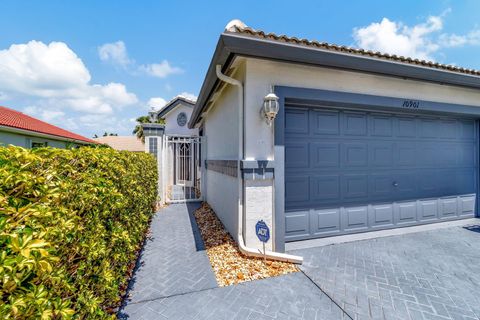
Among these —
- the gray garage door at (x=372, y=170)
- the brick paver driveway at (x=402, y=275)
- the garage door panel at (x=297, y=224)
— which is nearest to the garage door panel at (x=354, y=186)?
the gray garage door at (x=372, y=170)

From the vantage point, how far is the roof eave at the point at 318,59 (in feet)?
11.7

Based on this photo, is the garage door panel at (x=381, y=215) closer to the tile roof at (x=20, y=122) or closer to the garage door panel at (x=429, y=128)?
the garage door panel at (x=429, y=128)

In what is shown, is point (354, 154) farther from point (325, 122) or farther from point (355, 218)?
point (355, 218)

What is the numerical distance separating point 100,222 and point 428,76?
723 centimetres

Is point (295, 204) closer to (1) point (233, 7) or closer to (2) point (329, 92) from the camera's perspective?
(2) point (329, 92)

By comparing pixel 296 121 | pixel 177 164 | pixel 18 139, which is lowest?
pixel 177 164

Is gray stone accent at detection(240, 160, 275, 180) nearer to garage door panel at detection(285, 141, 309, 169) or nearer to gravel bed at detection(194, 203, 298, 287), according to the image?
garage door panel at detection(285, 141, 309, 169)

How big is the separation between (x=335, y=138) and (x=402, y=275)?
3.10m

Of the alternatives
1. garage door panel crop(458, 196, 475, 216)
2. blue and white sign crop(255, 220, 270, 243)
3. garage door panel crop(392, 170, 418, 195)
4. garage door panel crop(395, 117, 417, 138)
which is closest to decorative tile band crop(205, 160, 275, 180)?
blue and white sign crop(255, 220, 270, 243)

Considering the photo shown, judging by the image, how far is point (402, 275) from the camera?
3.69 meters

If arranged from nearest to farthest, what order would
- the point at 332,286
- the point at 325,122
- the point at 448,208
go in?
the point at 332,286, the point at 325,122, the point at 448,208

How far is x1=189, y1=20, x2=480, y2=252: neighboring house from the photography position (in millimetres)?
4199

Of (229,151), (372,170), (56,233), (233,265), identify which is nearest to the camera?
(56,233)

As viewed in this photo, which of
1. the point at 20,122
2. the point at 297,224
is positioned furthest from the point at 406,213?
the point at 20,122
